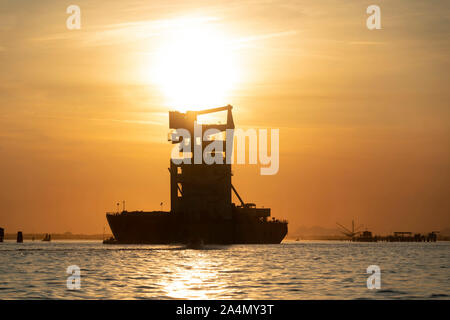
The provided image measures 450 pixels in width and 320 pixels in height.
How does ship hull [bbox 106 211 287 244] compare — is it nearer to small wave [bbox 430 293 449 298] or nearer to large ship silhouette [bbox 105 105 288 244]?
large ship silhouette [bbox 105 105 288 244]

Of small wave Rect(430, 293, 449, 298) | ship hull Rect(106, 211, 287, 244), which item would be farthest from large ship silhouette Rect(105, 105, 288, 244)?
small wave Rect(430, 293, 449, 298)

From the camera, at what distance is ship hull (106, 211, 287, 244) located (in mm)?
162500

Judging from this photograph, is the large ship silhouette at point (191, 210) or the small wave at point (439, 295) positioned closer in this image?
the small wave at point (439, 295)

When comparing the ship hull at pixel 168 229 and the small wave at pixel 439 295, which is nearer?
the small wave at pixel 439 295

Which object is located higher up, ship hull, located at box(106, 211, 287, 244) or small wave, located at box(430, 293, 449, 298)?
small wave, located at box(430, 293, 449, 298)

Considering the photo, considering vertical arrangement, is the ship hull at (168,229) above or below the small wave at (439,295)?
below

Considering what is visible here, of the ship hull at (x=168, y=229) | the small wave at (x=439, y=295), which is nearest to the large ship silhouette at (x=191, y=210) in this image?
the ship hull at (x=168, y=229)

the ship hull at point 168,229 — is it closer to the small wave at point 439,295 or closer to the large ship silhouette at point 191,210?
the large ship silhouette at point 191,210

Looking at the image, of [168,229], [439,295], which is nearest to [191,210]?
[168,229]

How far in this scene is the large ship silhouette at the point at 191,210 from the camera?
161000 millimetres

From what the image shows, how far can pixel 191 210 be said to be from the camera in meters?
162
